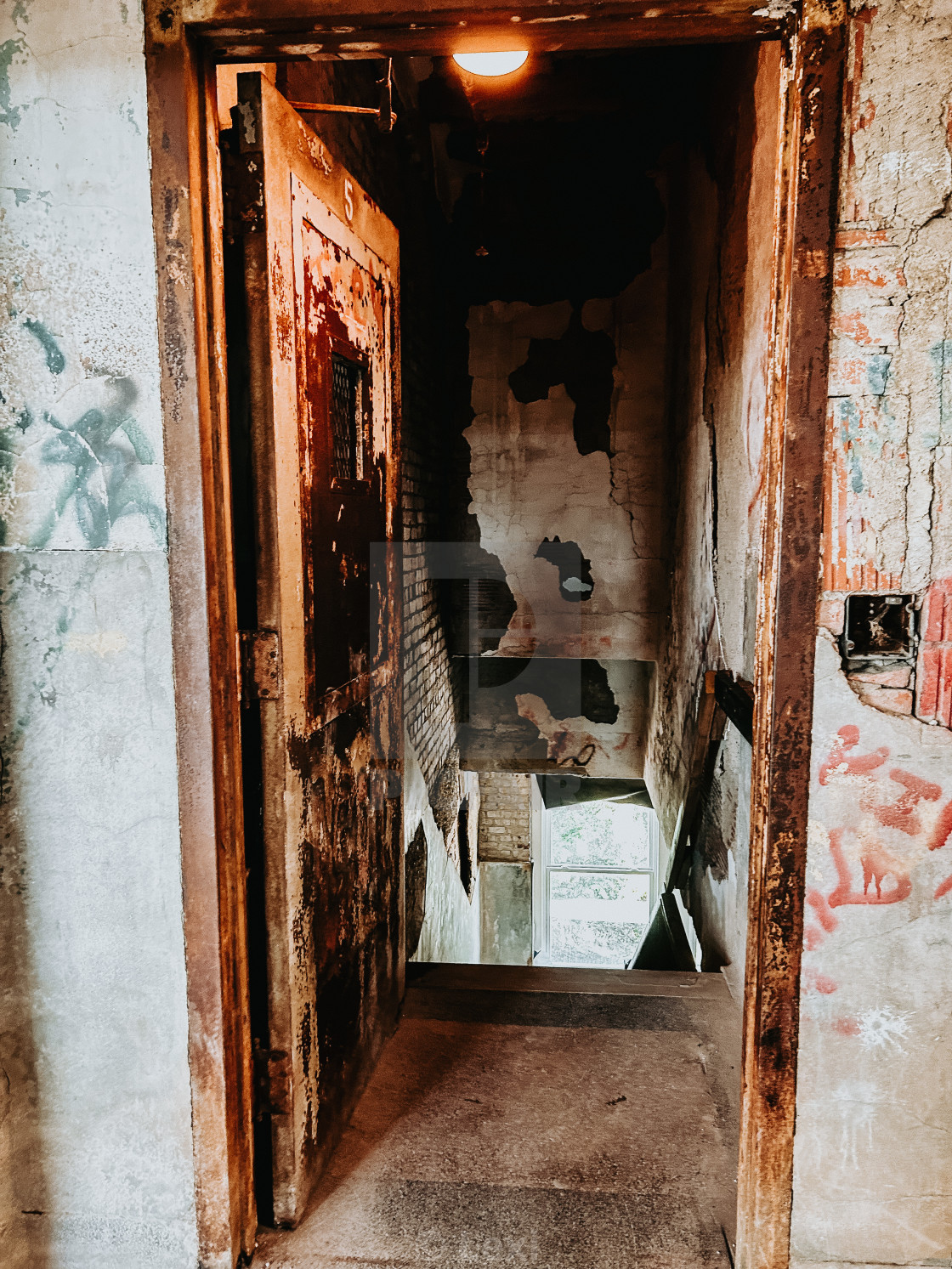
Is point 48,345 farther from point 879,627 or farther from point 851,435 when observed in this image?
point 879,627

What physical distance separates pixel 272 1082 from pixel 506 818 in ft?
21.2

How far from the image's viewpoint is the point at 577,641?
197 inches

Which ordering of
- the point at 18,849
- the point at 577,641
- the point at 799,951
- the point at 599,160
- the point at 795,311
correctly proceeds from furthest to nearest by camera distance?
the point at 577,641
the point at 599,160
the point at 18,849
the point at 799,951
the point at 795,311

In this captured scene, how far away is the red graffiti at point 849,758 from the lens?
4.53 feet

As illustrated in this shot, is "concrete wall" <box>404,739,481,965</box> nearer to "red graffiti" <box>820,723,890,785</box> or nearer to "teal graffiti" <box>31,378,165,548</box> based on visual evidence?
"teal graffiti" <box>31,378,165,548</box>

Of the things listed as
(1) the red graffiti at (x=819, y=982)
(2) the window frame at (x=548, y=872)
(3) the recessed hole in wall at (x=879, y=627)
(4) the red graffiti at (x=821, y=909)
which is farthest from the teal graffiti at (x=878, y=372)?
(2) the window frame at (x=548, y=872)

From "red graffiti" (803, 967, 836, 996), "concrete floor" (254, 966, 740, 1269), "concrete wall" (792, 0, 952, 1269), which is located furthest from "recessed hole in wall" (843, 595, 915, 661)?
"concrete floor" (254, 966, 740, 1269)

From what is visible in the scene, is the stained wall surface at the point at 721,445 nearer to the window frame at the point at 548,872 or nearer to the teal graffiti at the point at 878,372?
the teal graffiti at the point at 878,372

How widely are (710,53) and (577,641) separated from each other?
3186mm

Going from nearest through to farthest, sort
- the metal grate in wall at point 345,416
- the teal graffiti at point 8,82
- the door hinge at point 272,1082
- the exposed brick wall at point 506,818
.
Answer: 1. the teal graffiti at point 8,82
2. the door hinge at point 272,1082
3. the metal grate in wall at point 345,416
4. the exposed brick wall at point 506,818

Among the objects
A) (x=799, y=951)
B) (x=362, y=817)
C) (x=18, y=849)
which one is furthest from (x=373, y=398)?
(x=799, y=951)

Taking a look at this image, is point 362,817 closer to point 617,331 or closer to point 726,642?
point 726,642

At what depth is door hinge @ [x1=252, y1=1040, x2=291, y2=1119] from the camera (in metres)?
1.69

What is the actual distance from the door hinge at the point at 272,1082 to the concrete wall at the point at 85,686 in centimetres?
18
